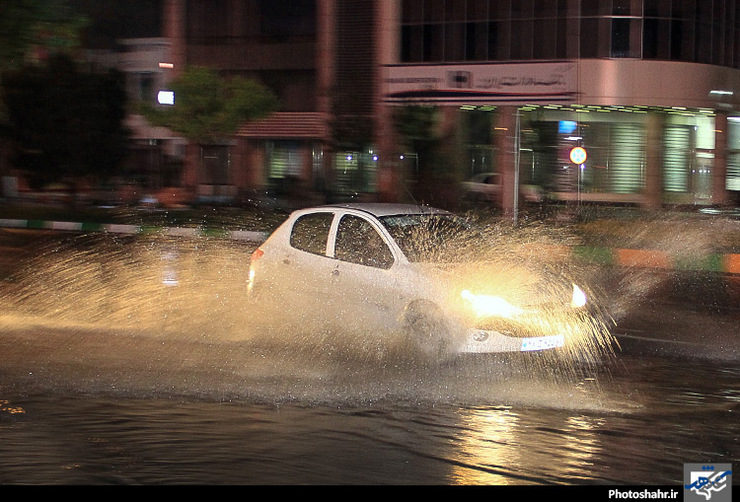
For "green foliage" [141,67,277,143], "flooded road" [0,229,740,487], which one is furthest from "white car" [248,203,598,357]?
→ "green foliage" [141,67,277,143]

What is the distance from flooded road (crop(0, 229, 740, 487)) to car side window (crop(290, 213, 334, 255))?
935mm

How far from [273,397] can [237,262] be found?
1043 cm

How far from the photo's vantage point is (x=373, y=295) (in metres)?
9.16

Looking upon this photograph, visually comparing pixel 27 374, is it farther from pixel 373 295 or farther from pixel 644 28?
pixel 644 28

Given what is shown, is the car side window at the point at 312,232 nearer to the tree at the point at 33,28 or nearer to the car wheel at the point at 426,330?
the car wheel at the point at 426,330

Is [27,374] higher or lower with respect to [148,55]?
lower

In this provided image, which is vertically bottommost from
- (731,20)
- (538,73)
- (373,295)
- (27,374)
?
(27,374)

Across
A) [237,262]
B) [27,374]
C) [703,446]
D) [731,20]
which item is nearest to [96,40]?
[731,20]

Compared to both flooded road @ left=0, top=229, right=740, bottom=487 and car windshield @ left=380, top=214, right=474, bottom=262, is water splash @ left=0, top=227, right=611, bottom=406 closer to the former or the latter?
flooded road @ left=0, top=229, right=740, bottom=487

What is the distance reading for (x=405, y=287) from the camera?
8.87m

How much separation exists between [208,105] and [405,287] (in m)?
32.3

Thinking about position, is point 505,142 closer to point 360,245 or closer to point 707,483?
point 360,245

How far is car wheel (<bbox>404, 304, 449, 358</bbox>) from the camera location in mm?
8531

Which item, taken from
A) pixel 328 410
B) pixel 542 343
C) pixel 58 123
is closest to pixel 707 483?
pixel 328 410
